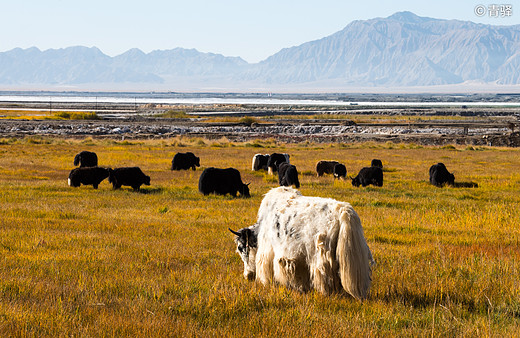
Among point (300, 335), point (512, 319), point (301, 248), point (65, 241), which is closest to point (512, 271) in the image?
point (512, 319)

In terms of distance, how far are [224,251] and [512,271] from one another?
474 centimetres

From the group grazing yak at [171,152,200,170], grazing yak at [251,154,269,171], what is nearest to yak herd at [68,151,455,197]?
grazing yak at [251,154,269,171]

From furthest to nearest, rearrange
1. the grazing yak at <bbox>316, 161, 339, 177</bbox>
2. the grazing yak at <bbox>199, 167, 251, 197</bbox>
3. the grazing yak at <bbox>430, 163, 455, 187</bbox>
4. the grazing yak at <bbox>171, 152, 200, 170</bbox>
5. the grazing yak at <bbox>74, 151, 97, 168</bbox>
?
the grazing yak at <bbox>171, 152, 200, 170</bbox> < the grazing yak at <bbox>74, 151, 97, 168</bbox> < the grazing yak at <bbox>316, 161, 339, 177</bbox> < the grazing yak at <bbox>430, 163, 455, 187</bbox> < the grazing yak at <bbox>199, 167, 251, 197</bbox>

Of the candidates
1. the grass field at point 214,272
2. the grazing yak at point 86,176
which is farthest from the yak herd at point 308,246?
the grazing yak at point 86,176

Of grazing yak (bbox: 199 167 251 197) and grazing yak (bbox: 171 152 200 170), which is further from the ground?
grazing yak (bbox: 199 167 251 197)

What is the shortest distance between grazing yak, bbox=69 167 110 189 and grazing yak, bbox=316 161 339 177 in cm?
1111

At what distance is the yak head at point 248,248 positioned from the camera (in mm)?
7746

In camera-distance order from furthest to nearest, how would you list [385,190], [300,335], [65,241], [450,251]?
[385,190] → [65,241] → [450,251] → [300,335]

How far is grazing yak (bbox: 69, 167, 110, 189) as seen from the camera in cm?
2295

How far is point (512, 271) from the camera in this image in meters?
8.38

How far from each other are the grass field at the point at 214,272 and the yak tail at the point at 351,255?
29 centimetres

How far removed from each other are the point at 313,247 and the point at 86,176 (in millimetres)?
18116

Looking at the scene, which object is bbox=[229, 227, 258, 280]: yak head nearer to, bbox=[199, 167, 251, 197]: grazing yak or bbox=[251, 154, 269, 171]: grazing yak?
bbox=[199, 167, 251, 197]: grazing yak

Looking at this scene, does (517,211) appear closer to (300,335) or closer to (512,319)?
(512,319)
